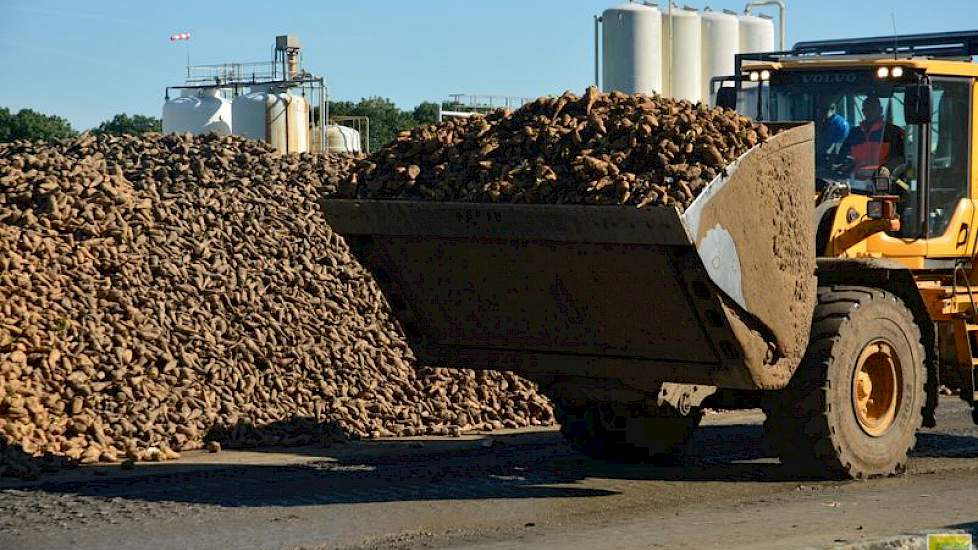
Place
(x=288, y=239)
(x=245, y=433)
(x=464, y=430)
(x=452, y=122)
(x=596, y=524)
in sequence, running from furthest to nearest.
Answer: (x=288, y=239), (x=464, y=430), (x=245, y=433), (x=452, y=122), (x=596, y=524)

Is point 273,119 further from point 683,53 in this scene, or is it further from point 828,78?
point 828,78

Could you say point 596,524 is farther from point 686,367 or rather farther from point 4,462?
point 4,462

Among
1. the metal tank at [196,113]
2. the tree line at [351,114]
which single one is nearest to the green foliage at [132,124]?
the tree line at [351,114]

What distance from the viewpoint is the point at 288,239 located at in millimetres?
14453

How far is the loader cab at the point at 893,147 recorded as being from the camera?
10.1 m

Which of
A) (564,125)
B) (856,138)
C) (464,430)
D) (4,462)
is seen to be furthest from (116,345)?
(856,138)

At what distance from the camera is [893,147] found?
1021cm

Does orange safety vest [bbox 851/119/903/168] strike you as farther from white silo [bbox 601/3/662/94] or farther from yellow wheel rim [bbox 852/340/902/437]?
white silo [bbox 601/3/662/94]

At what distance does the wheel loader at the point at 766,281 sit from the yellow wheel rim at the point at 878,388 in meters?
0.01

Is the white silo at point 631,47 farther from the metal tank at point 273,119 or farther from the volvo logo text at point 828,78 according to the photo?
the volvo logo text at point 828,78

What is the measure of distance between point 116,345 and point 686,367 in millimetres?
5528

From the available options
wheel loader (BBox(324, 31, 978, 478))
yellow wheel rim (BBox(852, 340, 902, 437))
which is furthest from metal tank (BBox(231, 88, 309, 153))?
yellow wheel rim (BBox(852, 340, 902, 437))

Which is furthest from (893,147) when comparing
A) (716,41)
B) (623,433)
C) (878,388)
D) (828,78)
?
(716,41)

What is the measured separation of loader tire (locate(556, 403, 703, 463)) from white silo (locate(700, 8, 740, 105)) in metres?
28.5
